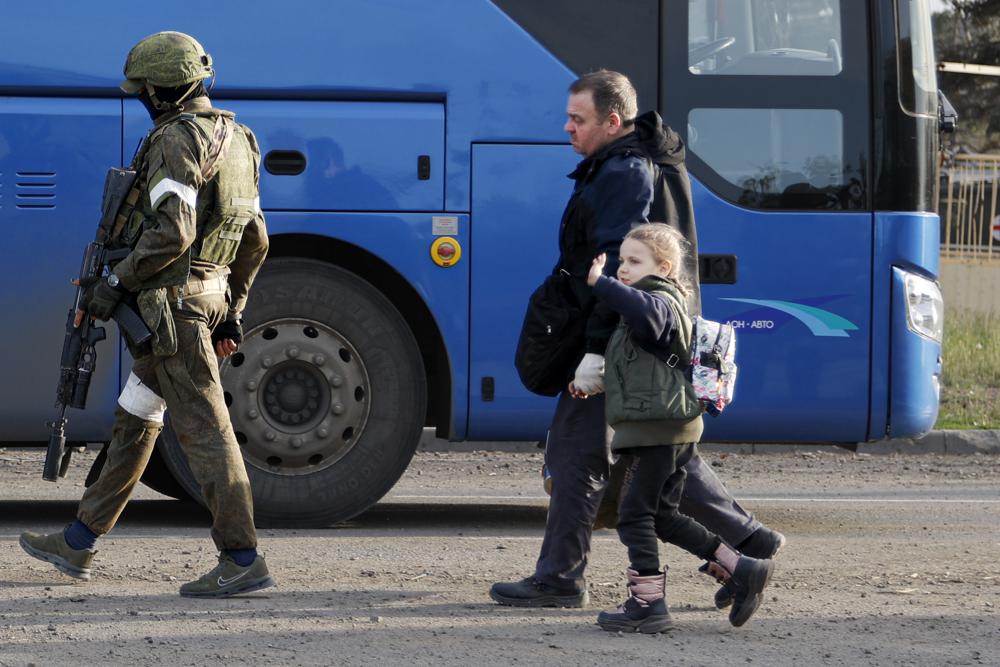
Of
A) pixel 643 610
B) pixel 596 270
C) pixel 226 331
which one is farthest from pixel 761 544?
pixel 226 331

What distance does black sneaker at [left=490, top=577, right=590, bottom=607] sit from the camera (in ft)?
18.3

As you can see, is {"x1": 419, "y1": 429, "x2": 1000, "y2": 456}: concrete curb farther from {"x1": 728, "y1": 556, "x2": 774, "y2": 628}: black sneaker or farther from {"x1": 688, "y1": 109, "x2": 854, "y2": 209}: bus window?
{"x1": 728, "y1": 556, "x2": 774, "y2": 628}: black sneaker

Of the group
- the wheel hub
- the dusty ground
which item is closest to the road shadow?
the dusty ground

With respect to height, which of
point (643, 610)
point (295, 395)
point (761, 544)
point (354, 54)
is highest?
point (354, 54)

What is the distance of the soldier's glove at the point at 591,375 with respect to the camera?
5.34 metres

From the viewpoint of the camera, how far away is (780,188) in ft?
24.2

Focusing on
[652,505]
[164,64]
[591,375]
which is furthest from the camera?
[164,64]

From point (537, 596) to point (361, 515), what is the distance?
8.45 ft

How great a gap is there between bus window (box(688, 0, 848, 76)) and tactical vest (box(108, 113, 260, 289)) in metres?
2.46

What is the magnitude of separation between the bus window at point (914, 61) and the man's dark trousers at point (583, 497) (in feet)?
8.29

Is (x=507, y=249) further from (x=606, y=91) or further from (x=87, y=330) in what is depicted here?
(x=87, y=330)

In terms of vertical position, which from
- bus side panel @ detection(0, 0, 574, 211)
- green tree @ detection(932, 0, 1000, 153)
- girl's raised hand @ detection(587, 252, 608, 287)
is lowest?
girl's raised hand @ detection(587, 252, 608, 287)

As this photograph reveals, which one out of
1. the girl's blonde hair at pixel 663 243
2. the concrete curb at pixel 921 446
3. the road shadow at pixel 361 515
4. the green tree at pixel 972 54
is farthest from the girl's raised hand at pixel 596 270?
the green tree at pixel 972 54

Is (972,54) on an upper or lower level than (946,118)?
upper
